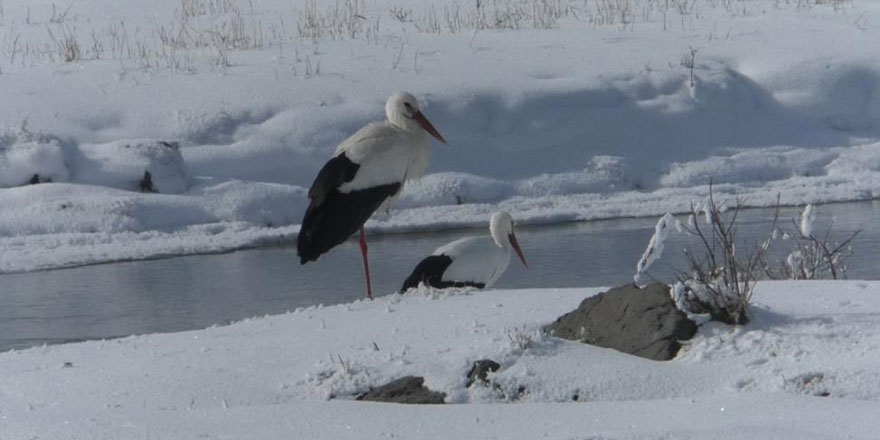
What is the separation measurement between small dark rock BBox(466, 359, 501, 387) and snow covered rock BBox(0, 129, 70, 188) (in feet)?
26.3

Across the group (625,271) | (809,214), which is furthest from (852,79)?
(809,214)

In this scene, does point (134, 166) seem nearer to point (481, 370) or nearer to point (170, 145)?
point (170, 145)

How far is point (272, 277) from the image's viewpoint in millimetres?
10070

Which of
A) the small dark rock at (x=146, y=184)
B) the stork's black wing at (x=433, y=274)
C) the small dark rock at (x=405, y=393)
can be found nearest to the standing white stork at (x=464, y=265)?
the stork's black wing at (x=433, y=274)

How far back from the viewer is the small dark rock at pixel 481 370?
17.3ft

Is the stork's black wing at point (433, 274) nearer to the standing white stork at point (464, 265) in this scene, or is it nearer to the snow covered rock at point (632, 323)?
the standing white stork at point (464, 265)

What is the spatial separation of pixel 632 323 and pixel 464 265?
127 inches

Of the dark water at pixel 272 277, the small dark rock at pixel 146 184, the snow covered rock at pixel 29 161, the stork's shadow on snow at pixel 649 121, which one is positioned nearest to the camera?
the dark water at pixel 272 277

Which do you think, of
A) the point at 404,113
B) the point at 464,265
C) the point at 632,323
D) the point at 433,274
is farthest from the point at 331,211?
the point at 632,323

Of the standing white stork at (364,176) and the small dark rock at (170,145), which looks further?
the small dark rock at (170,145)

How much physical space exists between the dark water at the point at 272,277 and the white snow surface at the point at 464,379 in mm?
2380

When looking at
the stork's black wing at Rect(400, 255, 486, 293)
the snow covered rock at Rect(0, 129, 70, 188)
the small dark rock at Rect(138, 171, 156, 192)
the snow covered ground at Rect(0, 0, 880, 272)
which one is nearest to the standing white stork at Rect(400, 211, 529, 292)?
the stork's black wing at Rect(400, 255, 486, 293)

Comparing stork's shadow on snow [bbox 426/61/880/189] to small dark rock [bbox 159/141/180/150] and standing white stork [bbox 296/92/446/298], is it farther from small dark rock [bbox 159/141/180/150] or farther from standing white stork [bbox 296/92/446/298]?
standing white stork [bbox 296/92/446/298]

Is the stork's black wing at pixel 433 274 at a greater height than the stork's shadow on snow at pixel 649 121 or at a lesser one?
greater
